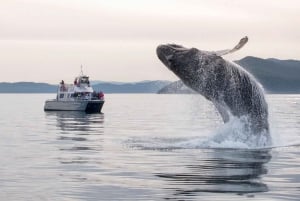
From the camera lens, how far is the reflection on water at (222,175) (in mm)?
15146

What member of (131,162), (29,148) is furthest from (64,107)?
(131,162)

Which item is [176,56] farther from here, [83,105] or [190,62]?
[83,105]

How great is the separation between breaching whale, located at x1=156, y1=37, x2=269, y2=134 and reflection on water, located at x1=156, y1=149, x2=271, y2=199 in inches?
111

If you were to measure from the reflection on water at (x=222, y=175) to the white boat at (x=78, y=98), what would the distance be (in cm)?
6575

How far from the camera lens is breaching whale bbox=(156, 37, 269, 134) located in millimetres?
25328

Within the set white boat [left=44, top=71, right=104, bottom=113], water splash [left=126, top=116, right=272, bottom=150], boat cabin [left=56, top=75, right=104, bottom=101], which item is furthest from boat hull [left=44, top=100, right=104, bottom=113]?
water splash [left=126, top=116, right=272, bottom=150]

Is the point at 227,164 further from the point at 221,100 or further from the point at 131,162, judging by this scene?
the point at 221,100

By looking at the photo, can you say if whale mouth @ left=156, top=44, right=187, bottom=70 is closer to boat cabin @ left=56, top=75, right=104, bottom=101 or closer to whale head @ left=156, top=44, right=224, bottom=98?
whale head @ left=156, top=44, right=224, bottom=98

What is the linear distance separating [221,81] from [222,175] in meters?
8.56

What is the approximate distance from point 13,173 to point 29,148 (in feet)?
29.2

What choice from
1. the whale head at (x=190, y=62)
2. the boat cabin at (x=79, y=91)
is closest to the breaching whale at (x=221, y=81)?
the whale head at (x=190, y=62)

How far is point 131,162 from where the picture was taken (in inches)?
831

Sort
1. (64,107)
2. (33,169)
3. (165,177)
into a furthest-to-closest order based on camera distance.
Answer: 1. (64,107)
2. (33,169)
3. (165,177)

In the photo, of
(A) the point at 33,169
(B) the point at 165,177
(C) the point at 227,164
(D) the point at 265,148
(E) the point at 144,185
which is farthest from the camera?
(D) the point at 265,148
